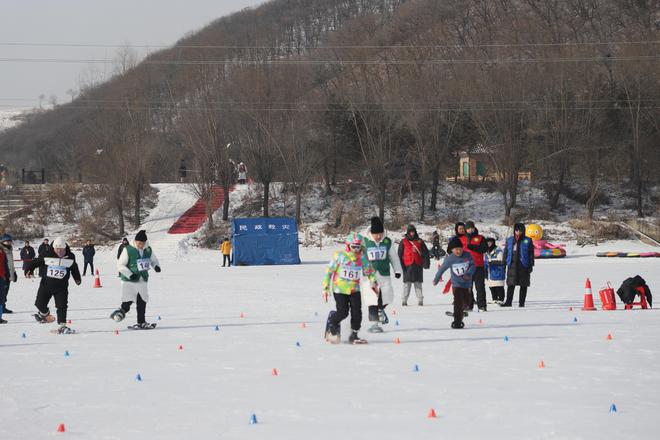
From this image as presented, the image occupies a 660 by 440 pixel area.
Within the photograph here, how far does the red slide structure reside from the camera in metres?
54.0

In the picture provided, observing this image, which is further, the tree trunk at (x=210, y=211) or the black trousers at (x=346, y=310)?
the tree trunk at (x=210, y=211)

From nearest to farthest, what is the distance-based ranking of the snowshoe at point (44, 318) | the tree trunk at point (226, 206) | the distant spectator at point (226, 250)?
the snowshoe at point (44, 318), the distant spectator at point (226, 250), the tree trunk at point (226, 206)

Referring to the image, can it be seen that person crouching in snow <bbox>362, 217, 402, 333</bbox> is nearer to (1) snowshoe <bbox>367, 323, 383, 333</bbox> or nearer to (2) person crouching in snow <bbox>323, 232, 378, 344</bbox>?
(1) snowshoe <bbox>367, 323, 383, 333</bbox>

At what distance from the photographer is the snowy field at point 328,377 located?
7.71m

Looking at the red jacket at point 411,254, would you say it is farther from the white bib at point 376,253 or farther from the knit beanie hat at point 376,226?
the knit beanie hat at point 376,226

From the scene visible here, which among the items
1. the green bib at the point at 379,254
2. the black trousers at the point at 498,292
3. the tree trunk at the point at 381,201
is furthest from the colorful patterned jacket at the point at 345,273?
the tree trunk at the point at 381,201

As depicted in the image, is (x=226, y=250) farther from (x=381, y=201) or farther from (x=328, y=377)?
(x=328, y=377)

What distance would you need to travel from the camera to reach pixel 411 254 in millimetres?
19109

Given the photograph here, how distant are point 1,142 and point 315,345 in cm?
16184

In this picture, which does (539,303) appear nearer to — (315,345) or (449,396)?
(315,345)

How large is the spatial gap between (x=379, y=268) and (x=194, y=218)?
42262mm

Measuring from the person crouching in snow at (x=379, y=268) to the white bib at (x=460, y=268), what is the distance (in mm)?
864

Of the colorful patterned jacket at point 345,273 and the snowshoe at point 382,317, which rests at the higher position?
the colorful patterned jacket at point 345,273

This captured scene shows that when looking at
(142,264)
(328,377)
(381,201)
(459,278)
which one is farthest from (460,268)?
(381,201)
